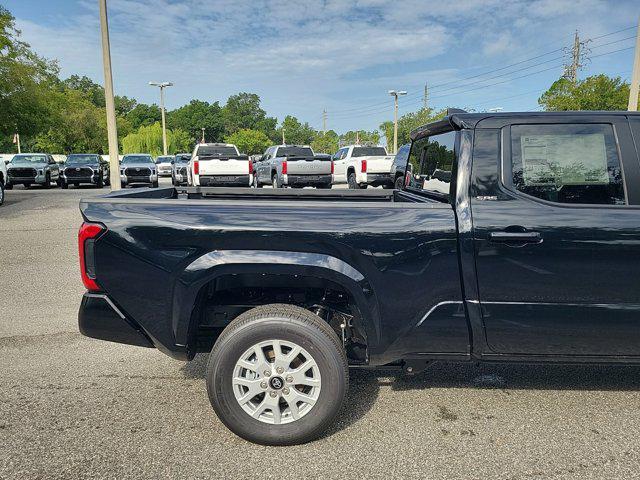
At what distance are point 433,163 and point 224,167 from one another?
14.4m

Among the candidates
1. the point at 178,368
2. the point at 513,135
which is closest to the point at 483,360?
the point at 513,135

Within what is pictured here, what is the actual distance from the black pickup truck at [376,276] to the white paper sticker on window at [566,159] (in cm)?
11

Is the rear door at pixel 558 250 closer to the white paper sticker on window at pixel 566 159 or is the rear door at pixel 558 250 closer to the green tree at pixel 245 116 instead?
the white paper sticker on window at pixel 566 159

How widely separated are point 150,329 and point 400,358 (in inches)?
58.6

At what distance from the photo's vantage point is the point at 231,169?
17.5 metres

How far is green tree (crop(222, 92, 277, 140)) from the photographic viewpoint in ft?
446

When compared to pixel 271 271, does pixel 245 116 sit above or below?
above

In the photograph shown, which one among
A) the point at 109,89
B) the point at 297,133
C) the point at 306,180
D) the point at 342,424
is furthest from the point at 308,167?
the point at 297,133

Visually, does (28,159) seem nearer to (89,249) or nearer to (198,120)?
(89,249)

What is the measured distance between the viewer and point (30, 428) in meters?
3.13

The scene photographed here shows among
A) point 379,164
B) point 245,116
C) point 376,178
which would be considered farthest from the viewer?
point 245,116

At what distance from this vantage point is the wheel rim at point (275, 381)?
2932mm

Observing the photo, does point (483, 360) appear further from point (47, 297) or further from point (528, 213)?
point (47, 297)

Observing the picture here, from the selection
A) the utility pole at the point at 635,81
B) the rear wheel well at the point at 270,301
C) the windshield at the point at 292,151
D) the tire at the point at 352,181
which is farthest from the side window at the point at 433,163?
the windshield at the point at 292,151
